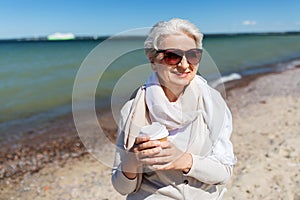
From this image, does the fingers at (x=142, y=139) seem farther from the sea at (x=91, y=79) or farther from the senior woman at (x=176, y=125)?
the sea at (x=91, y=79)

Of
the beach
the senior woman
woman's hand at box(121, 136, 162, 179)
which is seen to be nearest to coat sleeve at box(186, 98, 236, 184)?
the senior woman

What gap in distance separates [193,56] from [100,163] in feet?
14.2

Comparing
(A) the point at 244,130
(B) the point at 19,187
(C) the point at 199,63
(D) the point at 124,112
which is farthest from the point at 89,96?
(A) the point at 244,130

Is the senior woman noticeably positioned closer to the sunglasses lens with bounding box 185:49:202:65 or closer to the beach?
the sunglasses lens with bounding box 185:49:202:65

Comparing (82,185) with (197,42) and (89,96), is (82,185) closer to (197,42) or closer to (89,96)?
(89,96)

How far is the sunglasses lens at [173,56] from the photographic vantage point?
5.33ft

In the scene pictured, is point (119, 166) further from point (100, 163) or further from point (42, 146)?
point (42, 146)

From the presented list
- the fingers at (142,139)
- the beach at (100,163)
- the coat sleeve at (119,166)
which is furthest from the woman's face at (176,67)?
the beach at (100,163)

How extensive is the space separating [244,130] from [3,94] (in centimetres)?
1046

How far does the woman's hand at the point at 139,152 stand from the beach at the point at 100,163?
2466 mm

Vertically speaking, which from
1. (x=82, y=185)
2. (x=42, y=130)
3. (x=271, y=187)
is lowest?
(x=42, y=130)

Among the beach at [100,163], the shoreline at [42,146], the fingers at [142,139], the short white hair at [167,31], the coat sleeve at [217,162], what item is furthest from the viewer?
the shoreline at [42,146]

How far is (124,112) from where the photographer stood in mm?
1706

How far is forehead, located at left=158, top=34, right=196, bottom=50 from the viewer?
1.63 m
